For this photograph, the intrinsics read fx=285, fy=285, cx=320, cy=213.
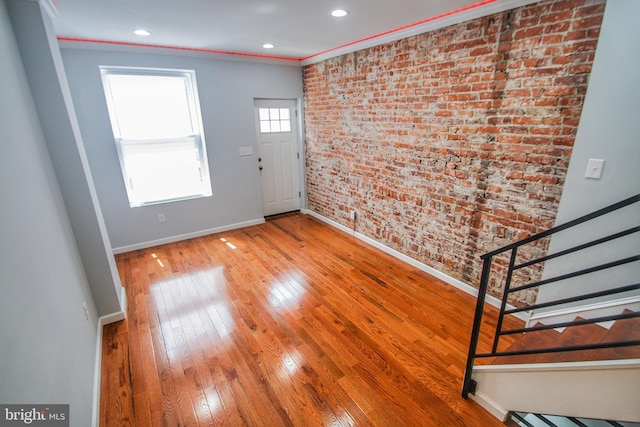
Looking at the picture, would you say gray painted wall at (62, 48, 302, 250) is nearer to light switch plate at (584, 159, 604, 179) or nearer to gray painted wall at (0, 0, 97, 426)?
gray painted wall at (0, 0, 97, 426)

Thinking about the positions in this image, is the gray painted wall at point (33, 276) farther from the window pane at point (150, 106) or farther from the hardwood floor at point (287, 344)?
the window pane at point (150, 106)

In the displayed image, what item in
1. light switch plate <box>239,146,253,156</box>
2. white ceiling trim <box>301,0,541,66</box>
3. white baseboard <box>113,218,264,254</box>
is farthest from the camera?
light switch plate <box>239,146,253,156</box>

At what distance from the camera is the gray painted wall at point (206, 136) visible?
3.42m

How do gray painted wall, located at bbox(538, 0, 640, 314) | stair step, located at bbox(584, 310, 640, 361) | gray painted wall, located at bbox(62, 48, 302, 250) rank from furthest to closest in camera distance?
1. gray painted wall, located at bbox(62, 48, 302, 250)
2. gray painted wall, located at bbox(538, 0, 640, 314)
3. stair step, located at bbox(584, 310, 640, 361)

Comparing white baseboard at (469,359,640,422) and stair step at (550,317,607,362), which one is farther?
stair step at (550,317,607,362)

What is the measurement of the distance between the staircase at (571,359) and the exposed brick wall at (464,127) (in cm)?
60

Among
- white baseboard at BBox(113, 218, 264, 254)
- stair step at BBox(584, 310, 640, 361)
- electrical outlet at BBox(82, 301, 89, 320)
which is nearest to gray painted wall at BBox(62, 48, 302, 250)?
white baseboard at BBox(113, 218, 264, 254)

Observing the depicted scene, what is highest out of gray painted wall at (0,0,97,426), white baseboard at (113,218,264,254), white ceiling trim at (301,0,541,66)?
white ceiling trim at (301,0,541,66)

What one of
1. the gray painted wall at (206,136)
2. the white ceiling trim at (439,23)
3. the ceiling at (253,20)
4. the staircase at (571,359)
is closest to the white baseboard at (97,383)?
the gray painted wall at (206,136)

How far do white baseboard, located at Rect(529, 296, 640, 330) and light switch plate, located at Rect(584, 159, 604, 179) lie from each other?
0.81 m

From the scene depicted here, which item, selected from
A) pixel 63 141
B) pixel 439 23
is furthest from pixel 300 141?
pixel 63 141

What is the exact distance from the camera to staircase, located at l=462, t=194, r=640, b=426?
117 centimetres

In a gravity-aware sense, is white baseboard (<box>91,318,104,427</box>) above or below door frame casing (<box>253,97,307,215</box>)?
below

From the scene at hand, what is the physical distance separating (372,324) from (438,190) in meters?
1.55
